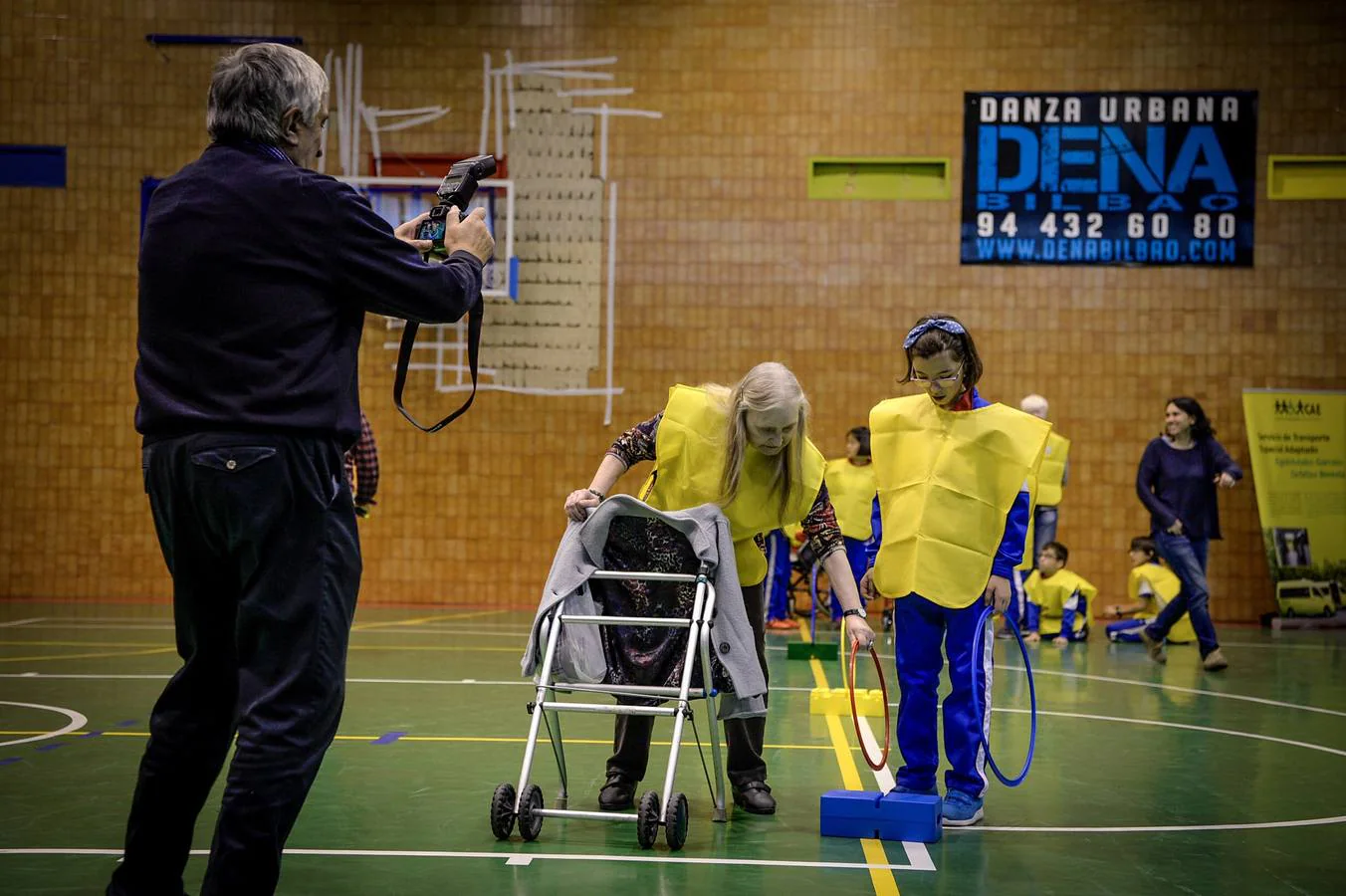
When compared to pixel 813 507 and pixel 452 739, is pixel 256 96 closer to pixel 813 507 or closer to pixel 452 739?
pixel 813 507

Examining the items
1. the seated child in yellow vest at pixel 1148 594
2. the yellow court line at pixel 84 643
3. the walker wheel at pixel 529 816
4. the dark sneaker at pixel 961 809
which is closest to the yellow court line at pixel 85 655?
the yellow court line at pixel 84 643

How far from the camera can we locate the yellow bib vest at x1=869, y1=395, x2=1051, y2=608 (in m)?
5.06

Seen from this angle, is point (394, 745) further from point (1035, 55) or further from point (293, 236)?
point (1035, 55)

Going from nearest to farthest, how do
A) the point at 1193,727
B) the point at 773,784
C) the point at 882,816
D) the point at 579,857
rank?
the point at 579,857
the point at 882,816
the point at 773,784
the point at 1193,727

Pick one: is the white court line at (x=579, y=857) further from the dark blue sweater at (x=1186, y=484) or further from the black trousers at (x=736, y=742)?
the dark blue sweater at (x=1186, y=484)

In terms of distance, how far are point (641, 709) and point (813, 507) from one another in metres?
0.96

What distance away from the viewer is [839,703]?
7.48 m

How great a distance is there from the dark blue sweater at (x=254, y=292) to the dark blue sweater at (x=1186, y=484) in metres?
8.39

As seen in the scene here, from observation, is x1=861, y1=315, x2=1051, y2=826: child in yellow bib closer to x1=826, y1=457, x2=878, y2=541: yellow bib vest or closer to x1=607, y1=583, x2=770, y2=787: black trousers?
x1=607, y1=583, x2=770, y2=787: black trousers

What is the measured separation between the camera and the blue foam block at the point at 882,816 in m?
4.71

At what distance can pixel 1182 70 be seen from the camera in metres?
13.8

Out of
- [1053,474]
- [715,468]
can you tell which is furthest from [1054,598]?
[715,468]

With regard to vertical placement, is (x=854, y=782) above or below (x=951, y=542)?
below

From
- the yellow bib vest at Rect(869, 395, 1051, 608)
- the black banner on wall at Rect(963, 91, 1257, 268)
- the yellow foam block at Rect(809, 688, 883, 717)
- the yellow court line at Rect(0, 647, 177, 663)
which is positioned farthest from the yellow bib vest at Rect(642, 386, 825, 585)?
the black banner on wall at Rect(963, 91, 1257, 268)
